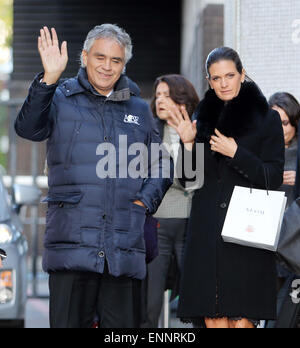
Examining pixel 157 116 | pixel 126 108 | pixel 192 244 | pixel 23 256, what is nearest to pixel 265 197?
pixel 192 244

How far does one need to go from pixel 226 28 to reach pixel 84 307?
3.55 m

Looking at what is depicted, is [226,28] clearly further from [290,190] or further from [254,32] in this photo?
[290,190]

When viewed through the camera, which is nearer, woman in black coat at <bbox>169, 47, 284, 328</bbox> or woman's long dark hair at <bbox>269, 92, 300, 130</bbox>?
woman in black coat at <bbox>169, 47, 284, 328</bbox>

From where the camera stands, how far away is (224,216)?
4.42 meters

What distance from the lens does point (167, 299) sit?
6.49 metres

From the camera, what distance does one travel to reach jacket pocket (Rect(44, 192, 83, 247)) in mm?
4094

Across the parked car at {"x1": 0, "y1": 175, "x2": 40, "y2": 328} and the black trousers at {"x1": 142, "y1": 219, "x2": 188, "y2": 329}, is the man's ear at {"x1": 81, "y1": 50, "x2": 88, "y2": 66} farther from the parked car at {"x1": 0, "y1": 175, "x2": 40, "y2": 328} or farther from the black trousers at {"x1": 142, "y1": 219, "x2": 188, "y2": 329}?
the parked car at {"x1": 0, "y1": 175, "x2": 40, "y2": 328}

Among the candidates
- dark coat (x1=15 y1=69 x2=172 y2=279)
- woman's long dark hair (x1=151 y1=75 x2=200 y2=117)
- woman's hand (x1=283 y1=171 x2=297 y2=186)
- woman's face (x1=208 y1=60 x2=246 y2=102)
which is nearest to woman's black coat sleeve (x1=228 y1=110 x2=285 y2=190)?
woman's face (x1=208 y1=60 x2=246 y2=102)

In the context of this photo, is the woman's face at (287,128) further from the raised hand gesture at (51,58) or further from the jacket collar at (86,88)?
the raised hand gesture at (51,58)

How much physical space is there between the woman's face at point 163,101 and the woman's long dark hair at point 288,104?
0.73 meters

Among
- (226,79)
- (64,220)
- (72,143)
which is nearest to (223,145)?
(226,79)

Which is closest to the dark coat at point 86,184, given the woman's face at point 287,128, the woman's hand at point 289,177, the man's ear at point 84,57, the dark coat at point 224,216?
the man's ear at point 84,57

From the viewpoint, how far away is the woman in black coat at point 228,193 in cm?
436

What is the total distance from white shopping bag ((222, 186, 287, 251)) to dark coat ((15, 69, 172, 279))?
42 centimetres
